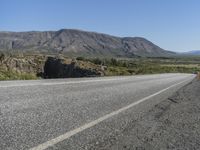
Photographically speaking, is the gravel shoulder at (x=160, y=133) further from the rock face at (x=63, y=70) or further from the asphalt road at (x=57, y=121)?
the rock face at (x=63, y=70)

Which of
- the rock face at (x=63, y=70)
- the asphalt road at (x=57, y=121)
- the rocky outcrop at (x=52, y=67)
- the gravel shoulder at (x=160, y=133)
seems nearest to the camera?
the asphalt road at (x=57, y=121)

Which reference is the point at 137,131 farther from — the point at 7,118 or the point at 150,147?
the point at 7,118

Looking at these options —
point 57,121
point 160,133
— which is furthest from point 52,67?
point 160,133

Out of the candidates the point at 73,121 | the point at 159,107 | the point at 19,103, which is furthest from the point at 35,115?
the point at 159,107

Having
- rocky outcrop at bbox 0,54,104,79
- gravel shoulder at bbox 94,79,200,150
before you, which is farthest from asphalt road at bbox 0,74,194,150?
rocky outcrop at bbox 0,54,104,79

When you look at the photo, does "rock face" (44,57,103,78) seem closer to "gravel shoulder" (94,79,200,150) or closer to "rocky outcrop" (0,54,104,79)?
"rocky outcrop" (0,54,104,79)

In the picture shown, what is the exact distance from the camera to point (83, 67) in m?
45.1

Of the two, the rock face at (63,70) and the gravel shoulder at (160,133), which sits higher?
the gravel shoulder at (160,133)

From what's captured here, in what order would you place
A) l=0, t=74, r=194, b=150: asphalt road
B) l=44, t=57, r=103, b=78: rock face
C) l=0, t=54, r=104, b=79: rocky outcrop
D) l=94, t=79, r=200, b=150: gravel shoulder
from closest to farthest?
l=0, t=74, r=194, b=150: asphalt road, l=94, t=79, r=200, b=150: gravel shoulder, l=0, t=54, r=104, b=79: rocky outcrop, l=44, t=57, r=103, b=78: rock face

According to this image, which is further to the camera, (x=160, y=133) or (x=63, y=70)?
(x=63, y=70)

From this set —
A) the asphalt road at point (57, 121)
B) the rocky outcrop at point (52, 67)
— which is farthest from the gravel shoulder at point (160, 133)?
the rocky outcrop at point (52, 67)

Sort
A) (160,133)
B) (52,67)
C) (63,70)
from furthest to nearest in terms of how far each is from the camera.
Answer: (52,67) < (63,70) < (160,133)

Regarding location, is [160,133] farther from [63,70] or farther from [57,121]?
[63,70]

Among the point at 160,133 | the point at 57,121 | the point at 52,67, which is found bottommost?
the point at 52,67
